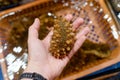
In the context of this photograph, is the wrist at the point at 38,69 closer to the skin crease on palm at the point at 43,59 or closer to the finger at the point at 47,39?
the skin crease on palm at the point at 43,59

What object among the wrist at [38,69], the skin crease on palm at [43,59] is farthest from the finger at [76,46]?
the wrist at [38,69]

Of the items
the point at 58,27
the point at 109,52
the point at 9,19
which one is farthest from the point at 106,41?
the point at 9,19

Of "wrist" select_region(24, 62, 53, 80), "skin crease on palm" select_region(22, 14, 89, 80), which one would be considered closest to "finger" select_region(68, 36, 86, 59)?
"skin crease on palm" select_region(22, 14, 89, 80)

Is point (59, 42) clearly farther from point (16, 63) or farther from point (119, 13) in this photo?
point (119, 13)

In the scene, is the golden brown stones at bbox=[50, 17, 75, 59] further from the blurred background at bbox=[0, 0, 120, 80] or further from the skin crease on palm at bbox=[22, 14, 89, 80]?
the blurred background at bbox=[0, 0, 120, 80]

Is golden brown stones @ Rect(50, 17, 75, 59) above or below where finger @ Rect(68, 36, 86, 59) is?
above

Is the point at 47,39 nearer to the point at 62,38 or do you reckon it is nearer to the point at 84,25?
the point at 62,38

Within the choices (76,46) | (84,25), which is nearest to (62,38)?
(76,46)

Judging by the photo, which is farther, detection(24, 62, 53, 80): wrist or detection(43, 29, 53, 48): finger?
detection(43, 29, 53, 48): finger

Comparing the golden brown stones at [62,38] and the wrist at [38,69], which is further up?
the golden brown stones at [62,38]
